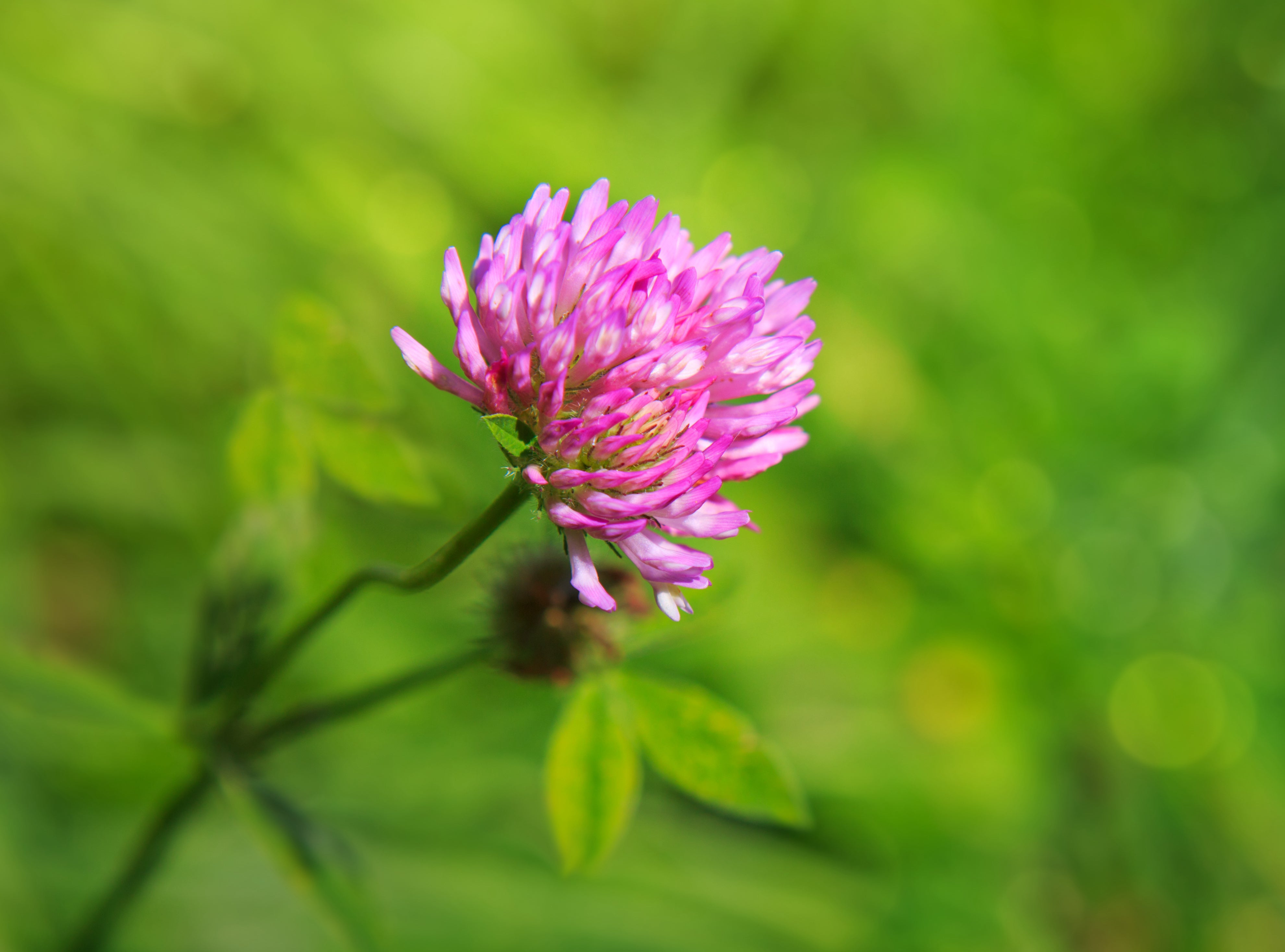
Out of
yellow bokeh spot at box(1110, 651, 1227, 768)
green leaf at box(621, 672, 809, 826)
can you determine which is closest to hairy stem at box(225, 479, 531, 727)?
green leaf at box(621, 672, 809, 826)

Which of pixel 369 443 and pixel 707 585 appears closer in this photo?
pixel 707 585

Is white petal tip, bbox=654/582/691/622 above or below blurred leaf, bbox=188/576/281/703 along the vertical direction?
above

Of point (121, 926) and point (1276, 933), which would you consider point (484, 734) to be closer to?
point (121, 926)

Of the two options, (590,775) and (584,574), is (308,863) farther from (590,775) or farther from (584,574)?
(584,574)

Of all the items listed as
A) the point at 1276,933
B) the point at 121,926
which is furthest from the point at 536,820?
the point at 1276,933

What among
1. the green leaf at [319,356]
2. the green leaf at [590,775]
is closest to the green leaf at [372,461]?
the green leaf at [319,356]

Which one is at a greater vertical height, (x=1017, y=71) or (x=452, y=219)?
(x=1017, y=71)

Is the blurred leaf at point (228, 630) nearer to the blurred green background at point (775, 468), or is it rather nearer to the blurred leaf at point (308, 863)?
the blurred leaf at point (308, 863)

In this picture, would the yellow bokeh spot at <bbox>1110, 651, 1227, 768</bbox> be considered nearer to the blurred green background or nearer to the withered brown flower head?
the blurred green background
